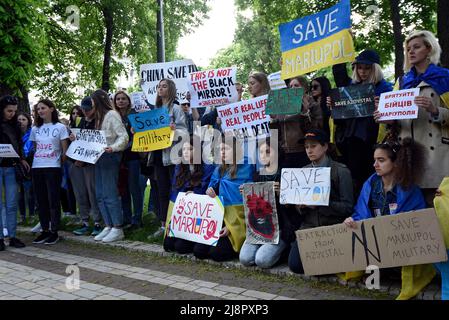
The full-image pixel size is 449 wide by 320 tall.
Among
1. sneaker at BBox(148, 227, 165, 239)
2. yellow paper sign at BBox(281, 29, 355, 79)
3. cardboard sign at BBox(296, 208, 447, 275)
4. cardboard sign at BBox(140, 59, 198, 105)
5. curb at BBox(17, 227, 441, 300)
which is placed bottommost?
curb at BBox(17, 227, 441, 300)

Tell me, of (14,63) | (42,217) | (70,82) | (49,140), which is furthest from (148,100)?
(70,82)

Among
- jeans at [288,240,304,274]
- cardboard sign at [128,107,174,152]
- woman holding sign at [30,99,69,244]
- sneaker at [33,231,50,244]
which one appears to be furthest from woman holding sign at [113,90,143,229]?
jeans at [288,240,304,274]

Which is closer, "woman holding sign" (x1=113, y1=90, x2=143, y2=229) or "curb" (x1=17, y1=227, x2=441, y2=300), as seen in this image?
"curb" (x1=17, y1=227, x2=441, y2=300)

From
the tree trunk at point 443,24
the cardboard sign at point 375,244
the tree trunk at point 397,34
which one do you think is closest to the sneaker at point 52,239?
the cardboard sign at point 375,244

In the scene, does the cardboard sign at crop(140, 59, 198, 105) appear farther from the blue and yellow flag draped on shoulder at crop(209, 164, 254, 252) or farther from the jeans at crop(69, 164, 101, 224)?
the blue and yellow flag draped on shoulder at crop(209, 164, 254, 252)

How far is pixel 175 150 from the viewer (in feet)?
21.3

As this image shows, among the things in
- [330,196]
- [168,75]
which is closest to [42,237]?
[168,75]

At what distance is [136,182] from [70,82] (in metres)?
15.8

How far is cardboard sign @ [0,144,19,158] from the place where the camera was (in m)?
6.85

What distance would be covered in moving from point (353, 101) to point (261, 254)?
2.01m

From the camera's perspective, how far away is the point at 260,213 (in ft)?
17.5

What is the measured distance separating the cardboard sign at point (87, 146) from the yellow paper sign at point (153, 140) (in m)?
0.48

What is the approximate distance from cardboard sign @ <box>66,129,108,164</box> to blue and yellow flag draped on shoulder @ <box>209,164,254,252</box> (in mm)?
2204

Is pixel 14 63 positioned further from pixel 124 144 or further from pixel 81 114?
pixel 124 144
